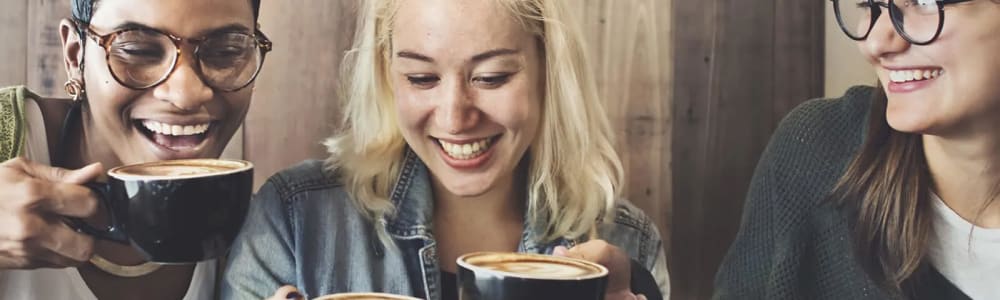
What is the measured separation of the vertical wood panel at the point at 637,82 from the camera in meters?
1.71

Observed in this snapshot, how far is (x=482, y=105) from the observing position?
1.30 metres

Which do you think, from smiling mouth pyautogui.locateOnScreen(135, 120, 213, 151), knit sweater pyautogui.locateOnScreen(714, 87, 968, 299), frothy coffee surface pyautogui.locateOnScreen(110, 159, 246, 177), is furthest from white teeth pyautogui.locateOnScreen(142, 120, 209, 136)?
knit sweater pyautogui.locateOnScreen(714, 87, 968, 299)

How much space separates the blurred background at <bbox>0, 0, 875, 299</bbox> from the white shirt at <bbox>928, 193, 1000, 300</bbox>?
0.45 m

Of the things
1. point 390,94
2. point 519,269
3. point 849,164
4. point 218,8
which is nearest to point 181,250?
point 519,269

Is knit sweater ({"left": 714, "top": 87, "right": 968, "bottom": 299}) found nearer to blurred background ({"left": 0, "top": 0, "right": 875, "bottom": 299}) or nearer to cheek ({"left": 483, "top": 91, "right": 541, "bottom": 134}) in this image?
blurred background ({"left": 0, "top": 0, "right": 875, "bottom": 299})

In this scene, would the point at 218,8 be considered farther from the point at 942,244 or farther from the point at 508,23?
the point at 942,244

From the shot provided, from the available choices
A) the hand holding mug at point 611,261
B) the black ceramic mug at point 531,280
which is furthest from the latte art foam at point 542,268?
the hand holding mug at point 611,261

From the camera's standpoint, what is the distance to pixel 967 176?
1345 mm

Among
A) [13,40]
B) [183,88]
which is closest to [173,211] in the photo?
[183,88]

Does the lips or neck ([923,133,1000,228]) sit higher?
the lips

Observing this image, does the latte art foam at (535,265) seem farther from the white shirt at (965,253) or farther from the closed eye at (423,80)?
the white shirt at (965,253)

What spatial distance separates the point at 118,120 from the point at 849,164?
40.8 inches

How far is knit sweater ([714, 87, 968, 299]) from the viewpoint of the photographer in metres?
1.44

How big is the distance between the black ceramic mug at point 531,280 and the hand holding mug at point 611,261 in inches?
6.4
